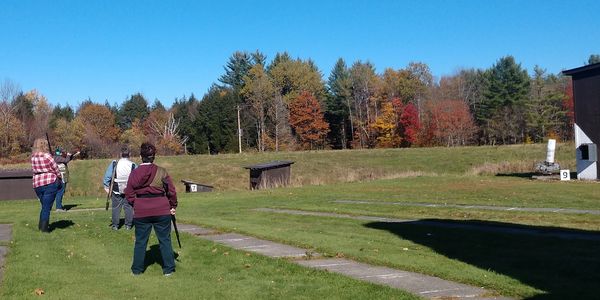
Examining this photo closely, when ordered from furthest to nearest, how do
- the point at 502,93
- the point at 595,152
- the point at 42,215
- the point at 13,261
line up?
the point at 502,93, the point at 595,152, the point at 42,215, the point at 13,261

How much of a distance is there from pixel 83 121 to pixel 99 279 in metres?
99.0

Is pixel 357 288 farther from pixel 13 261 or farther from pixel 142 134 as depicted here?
pixel 142 134

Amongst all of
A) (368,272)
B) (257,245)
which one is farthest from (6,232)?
(368,272)

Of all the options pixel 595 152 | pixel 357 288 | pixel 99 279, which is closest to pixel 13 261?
pixel 99 279

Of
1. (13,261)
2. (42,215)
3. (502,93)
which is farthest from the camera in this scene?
(502,93)

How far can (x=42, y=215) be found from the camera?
44.0ft

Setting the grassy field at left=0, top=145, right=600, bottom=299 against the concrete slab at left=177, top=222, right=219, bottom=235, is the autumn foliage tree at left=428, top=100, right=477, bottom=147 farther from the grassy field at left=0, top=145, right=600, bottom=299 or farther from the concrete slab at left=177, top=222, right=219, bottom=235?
the concrete slab at left=177, top=222, right=219, bottom=235

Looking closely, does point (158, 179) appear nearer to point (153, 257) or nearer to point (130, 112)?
point (153, 257)

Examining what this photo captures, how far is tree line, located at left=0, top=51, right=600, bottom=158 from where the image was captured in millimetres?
85625

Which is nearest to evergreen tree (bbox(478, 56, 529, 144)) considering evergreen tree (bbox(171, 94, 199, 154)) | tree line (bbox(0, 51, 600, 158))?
tree line (bbox(0, 51, 600, 158))

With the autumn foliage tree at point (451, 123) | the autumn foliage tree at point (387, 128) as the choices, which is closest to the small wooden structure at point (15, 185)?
the autumn foliage tree at point (387, 128)

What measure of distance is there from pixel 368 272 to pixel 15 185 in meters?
21.9

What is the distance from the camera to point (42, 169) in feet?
42.5

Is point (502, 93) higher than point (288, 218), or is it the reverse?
point (502, 93)
